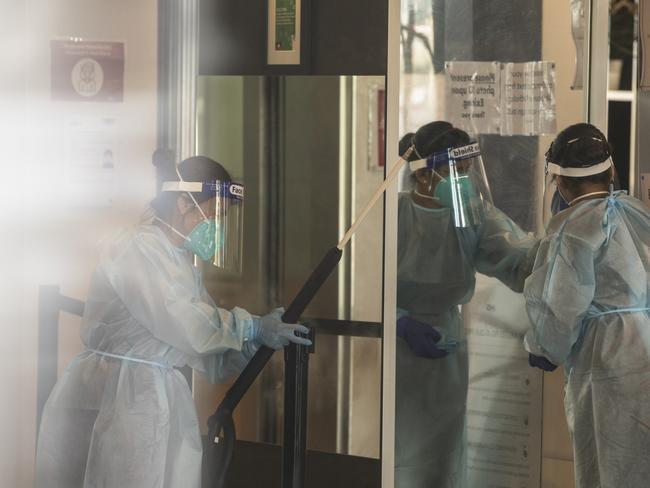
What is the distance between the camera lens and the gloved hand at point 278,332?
1.60 m

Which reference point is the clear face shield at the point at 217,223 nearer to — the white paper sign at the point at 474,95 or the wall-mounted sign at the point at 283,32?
the wall-mounted sign at the point at 283,32

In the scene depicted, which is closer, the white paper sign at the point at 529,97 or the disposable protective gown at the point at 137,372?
the disposable protective gown at the point at 137,372

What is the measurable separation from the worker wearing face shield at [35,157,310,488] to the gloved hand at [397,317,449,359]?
0.29 meters

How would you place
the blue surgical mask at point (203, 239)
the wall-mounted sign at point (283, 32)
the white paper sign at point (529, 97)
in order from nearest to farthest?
the blue surgical mask at point (203, 239), the white paper sign at point (529, 97), the wall-mounted sign at point (283, 32)

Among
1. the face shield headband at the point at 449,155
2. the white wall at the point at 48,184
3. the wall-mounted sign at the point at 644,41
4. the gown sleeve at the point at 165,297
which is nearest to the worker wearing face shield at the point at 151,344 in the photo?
the gown sleeve at the point at 165,297

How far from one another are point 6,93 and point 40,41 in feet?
0.43

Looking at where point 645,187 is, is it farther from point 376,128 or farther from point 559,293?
point 376,128

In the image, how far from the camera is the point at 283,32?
186cm

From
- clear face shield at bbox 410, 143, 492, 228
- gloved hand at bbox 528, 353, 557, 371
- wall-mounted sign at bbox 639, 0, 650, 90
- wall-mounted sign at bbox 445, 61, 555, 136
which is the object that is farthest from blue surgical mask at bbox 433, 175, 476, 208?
wall-mounted sign at bbox 639, 0, 650, 90

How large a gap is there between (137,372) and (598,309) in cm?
85

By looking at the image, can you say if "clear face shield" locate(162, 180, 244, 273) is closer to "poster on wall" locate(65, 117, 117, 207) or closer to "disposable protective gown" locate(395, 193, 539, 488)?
"poster on wall" locate(65, 117, 117, 207)

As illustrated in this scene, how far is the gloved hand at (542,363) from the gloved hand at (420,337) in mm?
197

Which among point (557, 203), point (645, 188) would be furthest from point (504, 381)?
point (645, 188)

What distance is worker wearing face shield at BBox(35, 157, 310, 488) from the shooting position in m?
1.58
